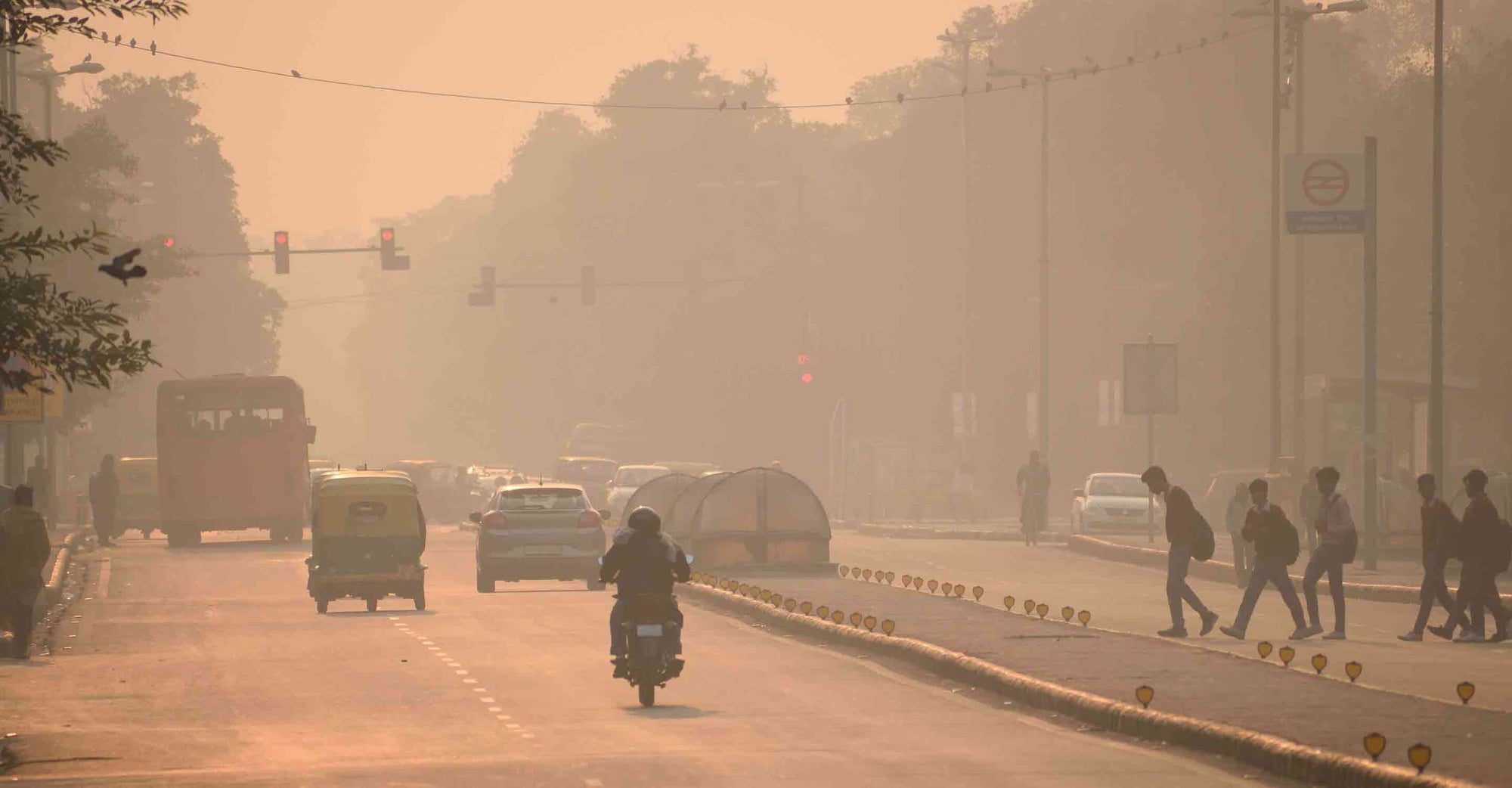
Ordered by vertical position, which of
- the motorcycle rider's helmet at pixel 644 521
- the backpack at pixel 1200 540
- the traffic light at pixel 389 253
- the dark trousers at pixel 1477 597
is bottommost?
the dark trousers at pixel 1477 597

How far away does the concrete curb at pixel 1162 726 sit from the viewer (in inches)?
522

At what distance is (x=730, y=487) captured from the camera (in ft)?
128

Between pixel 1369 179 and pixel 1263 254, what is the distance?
31604mm

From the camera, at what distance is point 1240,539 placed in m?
36.6

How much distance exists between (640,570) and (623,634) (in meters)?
0.52

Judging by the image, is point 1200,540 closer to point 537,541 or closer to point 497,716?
point 497,716

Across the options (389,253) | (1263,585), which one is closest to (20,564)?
(1263,585)

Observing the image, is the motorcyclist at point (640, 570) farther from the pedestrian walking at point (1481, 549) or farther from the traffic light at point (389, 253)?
the traffic light at point (389, 253)

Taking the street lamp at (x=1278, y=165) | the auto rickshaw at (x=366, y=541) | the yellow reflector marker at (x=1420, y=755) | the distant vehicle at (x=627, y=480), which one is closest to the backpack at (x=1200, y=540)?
the auto rickshaw at (x=366, y=541)

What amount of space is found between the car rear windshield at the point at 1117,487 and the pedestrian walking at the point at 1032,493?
10.9 feet

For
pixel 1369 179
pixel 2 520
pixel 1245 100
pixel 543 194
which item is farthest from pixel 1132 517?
pixel 543 194

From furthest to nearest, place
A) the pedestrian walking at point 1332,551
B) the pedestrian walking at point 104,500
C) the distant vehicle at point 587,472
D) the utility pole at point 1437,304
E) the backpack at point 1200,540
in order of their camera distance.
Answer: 1. the distant vehicle at point 587,472
2. the pedestrian walking at point 104,500
3. the utility pole at point 1437,304
4. the backpack at point 1200,540
5. the pedestrian walking at point 1332,551

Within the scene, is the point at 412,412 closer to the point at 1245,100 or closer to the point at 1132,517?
the point at 1245,100

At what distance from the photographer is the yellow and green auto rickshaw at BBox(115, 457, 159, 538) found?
57.1 metres
